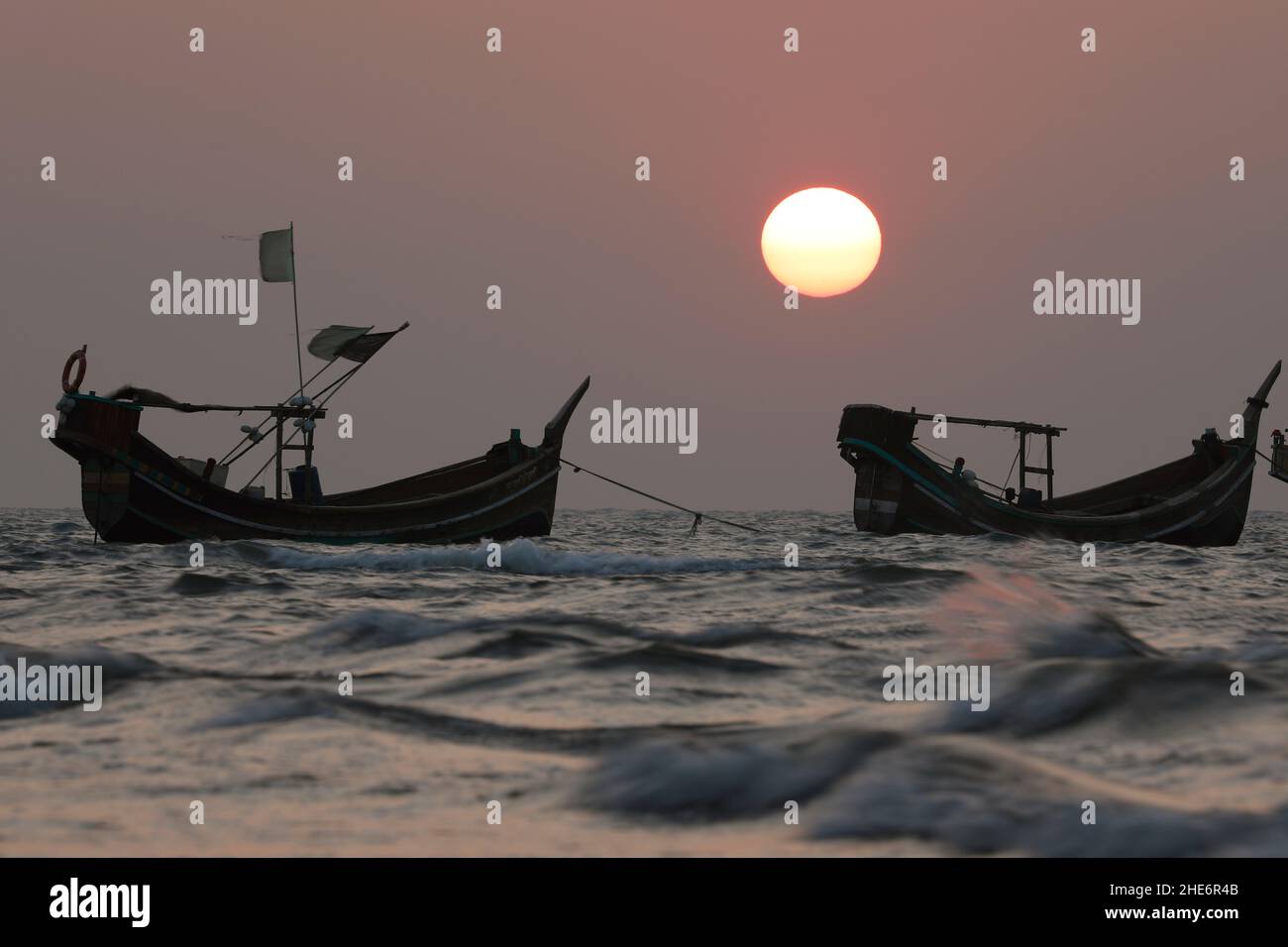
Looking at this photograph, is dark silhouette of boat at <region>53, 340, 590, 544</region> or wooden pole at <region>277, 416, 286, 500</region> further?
wooden pole at <region>277, 416, 286, 500</region>

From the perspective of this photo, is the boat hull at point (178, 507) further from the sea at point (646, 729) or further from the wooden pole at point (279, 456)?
the sea at point (646, 729)

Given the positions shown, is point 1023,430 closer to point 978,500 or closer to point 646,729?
point 978,500

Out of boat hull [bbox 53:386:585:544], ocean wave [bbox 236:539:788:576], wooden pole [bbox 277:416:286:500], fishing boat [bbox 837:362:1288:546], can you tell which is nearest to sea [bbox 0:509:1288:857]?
ocean wave [bbox 236:539:788:576]

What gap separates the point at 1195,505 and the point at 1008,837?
40688 mm

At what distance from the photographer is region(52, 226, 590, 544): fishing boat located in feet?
90.6

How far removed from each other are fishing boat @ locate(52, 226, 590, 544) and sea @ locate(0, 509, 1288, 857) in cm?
1328

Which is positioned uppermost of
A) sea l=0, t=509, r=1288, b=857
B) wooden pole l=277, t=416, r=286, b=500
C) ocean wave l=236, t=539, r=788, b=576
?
wooden pole l=277, t=416, r=286, b=500

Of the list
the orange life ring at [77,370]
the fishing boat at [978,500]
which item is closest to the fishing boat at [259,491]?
the orange life ring at [77,370]

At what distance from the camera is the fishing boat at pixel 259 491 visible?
90.6ft

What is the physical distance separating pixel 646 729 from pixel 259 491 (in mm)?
25381

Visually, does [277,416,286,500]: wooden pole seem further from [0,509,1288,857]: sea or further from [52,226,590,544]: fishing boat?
[0,509,1288,857]: sea

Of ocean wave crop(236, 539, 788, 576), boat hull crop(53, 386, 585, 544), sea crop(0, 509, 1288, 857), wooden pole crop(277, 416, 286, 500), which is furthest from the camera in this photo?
wooden pole crop(277, 416, 286, 500)

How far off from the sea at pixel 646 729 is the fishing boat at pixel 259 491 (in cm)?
1328

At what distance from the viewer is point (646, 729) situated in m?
7.30
